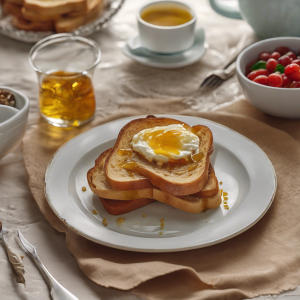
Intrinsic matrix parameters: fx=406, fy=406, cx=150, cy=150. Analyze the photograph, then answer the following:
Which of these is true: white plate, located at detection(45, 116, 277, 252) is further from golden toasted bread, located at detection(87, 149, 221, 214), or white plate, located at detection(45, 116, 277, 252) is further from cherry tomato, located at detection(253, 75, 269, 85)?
cherry tomato, located at detection(253, 75, 269, 85)

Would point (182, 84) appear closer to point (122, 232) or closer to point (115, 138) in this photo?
point (115, 138)

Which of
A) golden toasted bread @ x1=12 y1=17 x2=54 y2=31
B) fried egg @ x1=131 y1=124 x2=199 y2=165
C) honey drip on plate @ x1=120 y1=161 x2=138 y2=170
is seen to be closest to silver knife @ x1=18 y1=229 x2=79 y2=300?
honey drip on plate @ x1=120 y1=161 x2=138 y2=170

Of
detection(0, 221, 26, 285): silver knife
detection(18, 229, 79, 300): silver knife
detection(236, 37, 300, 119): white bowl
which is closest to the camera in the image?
detection(18, 229, 79, 300): silver knife

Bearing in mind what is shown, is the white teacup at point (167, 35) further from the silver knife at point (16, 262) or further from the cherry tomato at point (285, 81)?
the silver knife at point (16, 262)

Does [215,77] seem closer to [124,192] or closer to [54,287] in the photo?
[124,192]

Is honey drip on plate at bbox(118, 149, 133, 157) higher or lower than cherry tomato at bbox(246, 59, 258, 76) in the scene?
lower

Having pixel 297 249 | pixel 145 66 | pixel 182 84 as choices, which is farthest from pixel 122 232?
pixel 145 66

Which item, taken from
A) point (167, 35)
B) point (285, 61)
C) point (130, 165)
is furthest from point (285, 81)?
point (130, 165)
